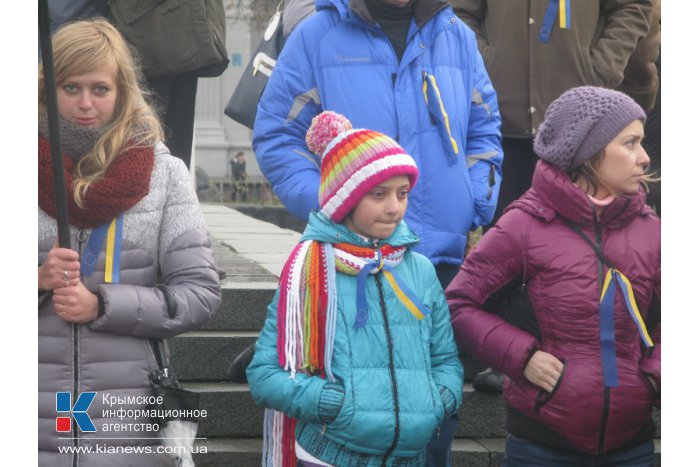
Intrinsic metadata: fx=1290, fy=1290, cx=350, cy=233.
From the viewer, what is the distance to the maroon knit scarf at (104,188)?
3832 mm

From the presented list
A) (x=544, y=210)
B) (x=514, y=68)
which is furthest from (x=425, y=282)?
(x=514, y=68)

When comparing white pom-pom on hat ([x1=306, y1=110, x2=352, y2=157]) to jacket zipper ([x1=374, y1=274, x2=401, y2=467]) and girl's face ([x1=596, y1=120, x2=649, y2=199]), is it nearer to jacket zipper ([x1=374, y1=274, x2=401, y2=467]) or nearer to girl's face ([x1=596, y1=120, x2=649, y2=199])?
jacket zipper ([x1=374, y1=274, x2=401, y2=467])

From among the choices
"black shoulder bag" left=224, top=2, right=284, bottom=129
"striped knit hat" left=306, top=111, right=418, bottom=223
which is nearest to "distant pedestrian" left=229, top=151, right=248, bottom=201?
"black shoulder bag" left=224, top=2, right=284, bottom=129

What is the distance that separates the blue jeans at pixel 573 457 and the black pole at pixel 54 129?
160 cm

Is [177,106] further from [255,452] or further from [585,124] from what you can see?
[585,124]

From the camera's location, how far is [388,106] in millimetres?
4559

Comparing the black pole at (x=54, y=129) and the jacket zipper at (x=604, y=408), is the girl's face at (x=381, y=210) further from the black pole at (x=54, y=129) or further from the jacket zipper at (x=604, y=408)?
the black pole at (x=54, y=129)

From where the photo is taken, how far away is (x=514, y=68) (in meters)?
5.53

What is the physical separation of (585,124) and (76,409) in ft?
6.05

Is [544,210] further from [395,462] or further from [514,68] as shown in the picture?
[514,68]

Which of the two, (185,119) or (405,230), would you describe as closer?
(405,230)

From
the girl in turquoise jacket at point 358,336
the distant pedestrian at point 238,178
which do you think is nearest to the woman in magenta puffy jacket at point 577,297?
the girl in turquoise jacket at point 358,336

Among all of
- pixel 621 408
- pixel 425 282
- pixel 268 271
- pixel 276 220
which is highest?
pixel 425 282

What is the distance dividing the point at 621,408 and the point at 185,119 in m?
2.48
